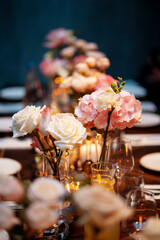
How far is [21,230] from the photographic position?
0.63 metres

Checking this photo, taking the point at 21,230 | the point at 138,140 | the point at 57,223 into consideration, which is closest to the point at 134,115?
the point at 57,223

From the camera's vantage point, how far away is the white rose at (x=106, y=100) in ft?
3.00

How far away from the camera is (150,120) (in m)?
2.37

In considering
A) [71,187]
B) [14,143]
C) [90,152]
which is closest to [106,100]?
[71,187]

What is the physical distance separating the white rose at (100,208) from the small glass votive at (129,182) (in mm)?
641

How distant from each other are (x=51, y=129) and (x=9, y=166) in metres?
0.69

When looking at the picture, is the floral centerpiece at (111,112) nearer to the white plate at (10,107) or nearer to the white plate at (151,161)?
the white plate at (151,161)

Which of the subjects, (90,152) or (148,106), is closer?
(90,152)

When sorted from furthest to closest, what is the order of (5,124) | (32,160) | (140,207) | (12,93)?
(12,93) < (5,124) < (32,160) < (140,207)

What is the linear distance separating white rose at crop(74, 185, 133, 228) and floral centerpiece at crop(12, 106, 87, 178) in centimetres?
39

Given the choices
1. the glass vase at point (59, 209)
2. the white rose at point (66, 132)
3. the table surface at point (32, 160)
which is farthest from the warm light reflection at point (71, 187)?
the table surface at point (32, 160)

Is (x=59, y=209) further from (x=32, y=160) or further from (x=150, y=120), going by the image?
(x=150, y=120)

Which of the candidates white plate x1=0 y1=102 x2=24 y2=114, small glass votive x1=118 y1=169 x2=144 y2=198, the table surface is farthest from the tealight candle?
white plate x1=0 y1=102 x2=24 y2=114

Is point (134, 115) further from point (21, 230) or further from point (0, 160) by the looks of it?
point (0, 160)
